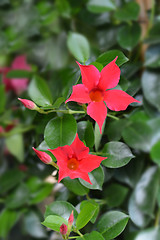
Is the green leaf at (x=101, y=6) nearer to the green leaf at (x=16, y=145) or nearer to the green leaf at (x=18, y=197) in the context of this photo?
the green leaf at (x=16, y=145)

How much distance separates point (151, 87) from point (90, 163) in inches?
14.4

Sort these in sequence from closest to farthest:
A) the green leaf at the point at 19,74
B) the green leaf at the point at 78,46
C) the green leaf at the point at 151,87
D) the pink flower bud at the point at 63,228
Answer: the pink flower bud at the point at 63,228 → the green leaf at the point at 78,46 → the green leaf at the point at 151,87 → the green leaf at the point at 19,74

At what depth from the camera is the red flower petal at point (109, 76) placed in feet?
1.02

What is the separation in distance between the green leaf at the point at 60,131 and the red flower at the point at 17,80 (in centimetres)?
49

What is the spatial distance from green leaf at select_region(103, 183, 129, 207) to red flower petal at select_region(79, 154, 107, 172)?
202mm

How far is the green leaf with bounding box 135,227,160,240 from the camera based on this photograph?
54 centimetres

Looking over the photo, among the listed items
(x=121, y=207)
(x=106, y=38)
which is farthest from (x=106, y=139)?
(x=106, y=38)

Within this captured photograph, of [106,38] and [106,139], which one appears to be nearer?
[106,139]

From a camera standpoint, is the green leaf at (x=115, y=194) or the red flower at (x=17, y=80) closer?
the green leaf at (x=115, y=194)

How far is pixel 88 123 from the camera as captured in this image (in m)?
0.38

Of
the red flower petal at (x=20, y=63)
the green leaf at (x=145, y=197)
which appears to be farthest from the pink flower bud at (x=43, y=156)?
the red flower petal at (x=20, y=63)

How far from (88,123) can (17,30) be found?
0.59 m

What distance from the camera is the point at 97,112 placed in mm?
310

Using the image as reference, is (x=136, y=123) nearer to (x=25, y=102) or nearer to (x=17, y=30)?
(x=25, y=102)
